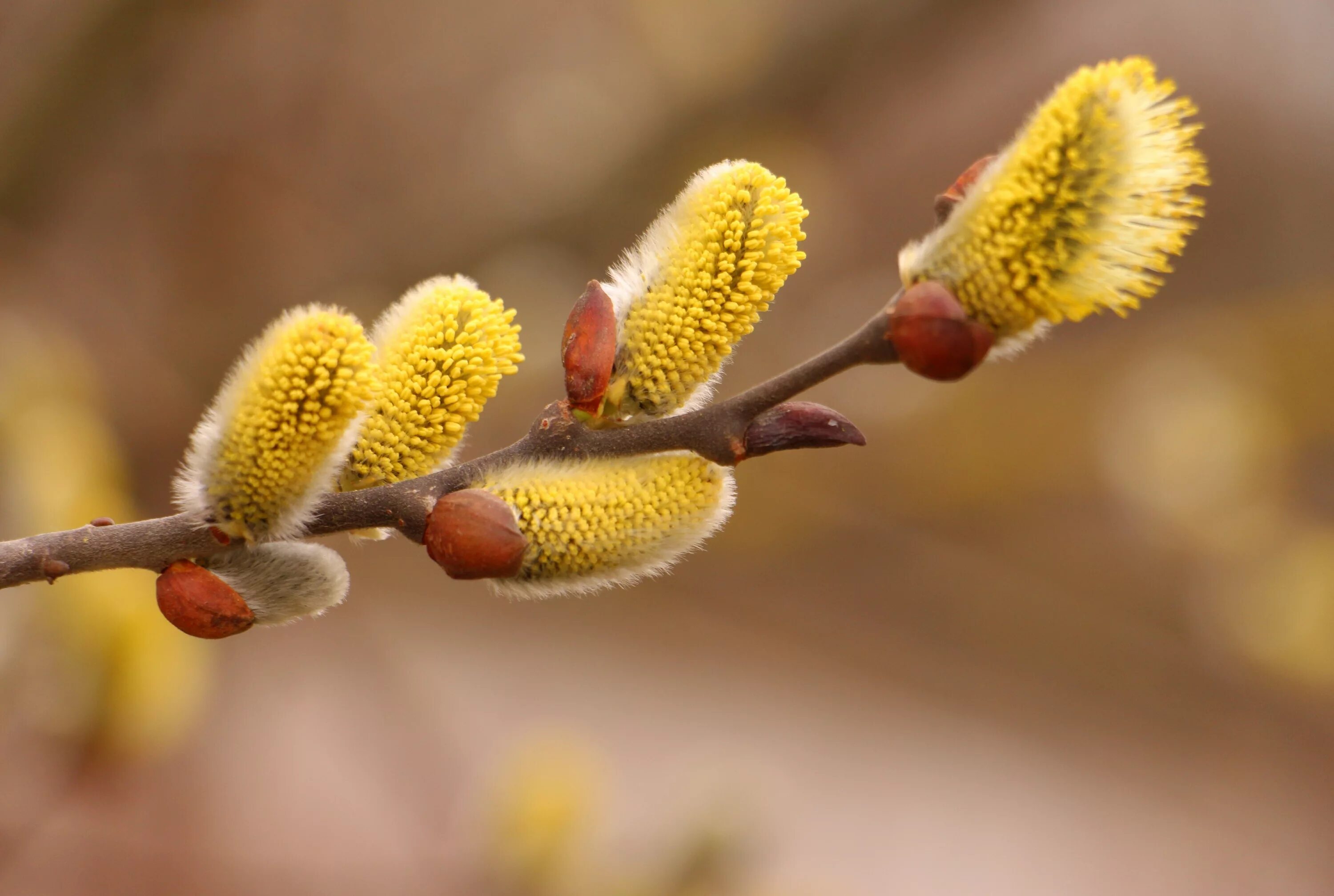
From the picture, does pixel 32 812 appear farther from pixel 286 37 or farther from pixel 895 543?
pixel 895 543

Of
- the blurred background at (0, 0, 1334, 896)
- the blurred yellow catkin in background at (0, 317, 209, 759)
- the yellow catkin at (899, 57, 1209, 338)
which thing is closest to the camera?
the yellow catkin at (899, 57, 1209, 338)

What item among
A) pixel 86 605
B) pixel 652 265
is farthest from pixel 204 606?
pixel 86 605

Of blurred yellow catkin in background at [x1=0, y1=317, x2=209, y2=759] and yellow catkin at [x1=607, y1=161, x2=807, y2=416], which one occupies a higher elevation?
yellow catkin at [x1=607, y1=161, x2=807, y2=416]

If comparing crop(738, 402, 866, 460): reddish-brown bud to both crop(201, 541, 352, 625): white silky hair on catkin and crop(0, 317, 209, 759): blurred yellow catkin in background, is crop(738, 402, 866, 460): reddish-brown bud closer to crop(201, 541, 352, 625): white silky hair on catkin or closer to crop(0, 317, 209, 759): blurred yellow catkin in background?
crop(201, 541, 352, 625): white silky hair on catkin

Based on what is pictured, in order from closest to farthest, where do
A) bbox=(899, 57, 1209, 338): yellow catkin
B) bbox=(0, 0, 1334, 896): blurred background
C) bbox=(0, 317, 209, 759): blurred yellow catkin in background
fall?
bbox=(899, 57, 1209, 338): yellow catkin → bbox=(0, 317, 209, 759): blurred yellow catkin in background → bbox=(0, 0, 1334, 896): blurred background

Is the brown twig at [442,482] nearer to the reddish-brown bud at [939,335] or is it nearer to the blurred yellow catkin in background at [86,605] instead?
the reddish-brown bud at [939,335]

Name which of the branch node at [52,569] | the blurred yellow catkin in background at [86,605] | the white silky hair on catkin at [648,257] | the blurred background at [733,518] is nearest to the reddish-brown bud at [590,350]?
the white silky hair on catkin at [648,257]

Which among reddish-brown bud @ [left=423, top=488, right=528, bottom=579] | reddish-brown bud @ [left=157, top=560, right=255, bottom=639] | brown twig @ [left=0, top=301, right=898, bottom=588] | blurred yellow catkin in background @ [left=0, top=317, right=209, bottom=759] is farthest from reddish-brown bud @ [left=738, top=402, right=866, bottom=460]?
blurred yellow catkin in background @ [left=0, top=317, right=209, bottom=759]
